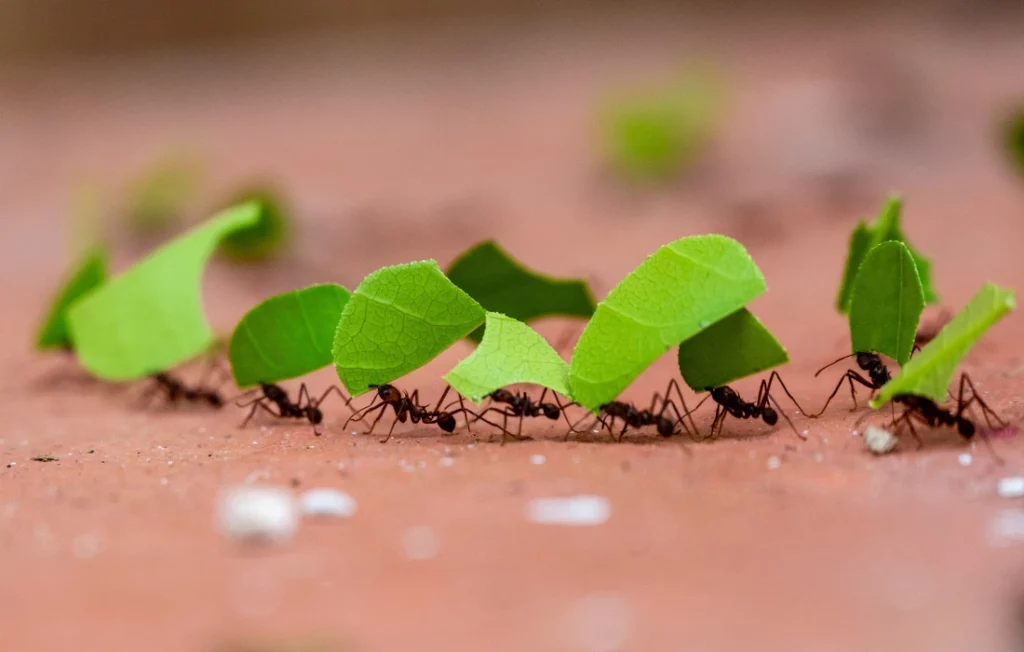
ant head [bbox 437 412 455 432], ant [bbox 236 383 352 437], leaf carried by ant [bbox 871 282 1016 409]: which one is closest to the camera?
leaf carried by ant [bbox 871 282 1016 409]

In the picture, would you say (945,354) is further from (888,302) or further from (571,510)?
(571,510)

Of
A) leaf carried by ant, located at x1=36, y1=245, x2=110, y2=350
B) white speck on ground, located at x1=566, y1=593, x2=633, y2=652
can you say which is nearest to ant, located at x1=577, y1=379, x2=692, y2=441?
white speck on ground, located at x1=566, y1=593, x2=633, y2=652

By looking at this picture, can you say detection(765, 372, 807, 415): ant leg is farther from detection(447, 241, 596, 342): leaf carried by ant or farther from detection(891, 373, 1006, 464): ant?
detection(447, 241, 596, 342): leaf carried by ant

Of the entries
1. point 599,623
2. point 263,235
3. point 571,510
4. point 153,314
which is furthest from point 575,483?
point 263,235

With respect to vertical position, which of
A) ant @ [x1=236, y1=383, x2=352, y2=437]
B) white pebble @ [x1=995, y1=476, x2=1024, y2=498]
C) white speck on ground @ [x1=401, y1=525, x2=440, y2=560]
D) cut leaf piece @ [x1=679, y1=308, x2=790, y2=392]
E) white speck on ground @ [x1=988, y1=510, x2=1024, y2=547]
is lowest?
ant @ [x1=236, y1=383, x2=352, y2=437]

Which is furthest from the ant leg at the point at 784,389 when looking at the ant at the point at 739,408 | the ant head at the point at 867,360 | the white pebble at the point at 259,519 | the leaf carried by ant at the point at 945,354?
the white pebble at the point at 259,519

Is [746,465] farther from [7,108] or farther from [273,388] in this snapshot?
[7,108]

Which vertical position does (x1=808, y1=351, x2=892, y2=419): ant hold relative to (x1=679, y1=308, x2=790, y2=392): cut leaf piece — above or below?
below

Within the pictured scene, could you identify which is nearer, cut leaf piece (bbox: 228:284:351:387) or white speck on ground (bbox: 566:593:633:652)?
white speck on ground (bbox: 566:593:633:652)
